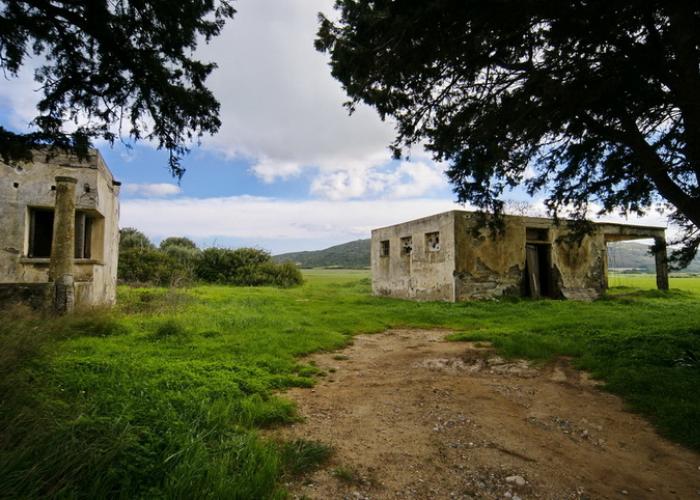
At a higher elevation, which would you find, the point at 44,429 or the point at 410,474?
the point at 44,429

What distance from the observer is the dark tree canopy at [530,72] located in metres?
3.50

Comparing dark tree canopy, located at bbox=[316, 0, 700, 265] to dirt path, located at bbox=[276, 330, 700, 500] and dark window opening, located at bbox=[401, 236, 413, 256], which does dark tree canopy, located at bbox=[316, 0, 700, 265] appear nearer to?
dirt path, located at bbox=[276, 330, 700, 500]

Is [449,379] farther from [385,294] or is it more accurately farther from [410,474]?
[385,294]

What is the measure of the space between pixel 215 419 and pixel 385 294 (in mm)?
14521

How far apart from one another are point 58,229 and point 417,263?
11800mm

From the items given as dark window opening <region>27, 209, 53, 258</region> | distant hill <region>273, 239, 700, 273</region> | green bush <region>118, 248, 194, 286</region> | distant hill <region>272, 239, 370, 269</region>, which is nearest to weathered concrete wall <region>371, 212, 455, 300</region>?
green bush <region>118, 248, 194, 286</region>

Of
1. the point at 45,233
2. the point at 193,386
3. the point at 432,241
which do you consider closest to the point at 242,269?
the point at 45,233

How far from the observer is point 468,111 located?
16.9 ft

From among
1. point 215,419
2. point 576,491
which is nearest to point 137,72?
point 215,419

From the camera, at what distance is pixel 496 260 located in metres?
13.8

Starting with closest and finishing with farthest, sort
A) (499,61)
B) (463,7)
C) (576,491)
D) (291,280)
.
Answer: (576,491), (463,7), (499,61), (291,280)

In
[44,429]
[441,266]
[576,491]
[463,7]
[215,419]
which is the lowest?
[576,491]

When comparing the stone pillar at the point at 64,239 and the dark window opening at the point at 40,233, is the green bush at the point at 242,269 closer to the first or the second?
the dark window opening at the point at 40,233

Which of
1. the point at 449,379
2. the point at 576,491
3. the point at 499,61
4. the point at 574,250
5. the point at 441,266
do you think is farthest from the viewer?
the point at 574,250
